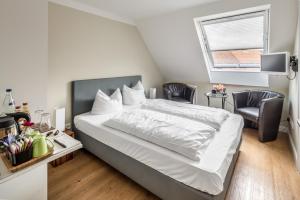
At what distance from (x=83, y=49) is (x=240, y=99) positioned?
3345mm

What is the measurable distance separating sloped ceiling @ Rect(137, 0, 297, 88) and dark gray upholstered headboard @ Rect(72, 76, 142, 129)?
151 cm

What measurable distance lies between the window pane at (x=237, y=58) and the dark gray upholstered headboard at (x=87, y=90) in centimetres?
256

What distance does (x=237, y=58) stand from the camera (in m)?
4.02

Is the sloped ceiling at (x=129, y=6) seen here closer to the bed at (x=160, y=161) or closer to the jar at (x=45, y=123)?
the bed at (x=160, y=161)

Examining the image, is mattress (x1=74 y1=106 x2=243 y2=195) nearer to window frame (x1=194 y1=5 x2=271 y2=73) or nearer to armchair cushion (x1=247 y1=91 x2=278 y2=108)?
armchair cushion (x1=247 y1=91 x2=278 y2=108)

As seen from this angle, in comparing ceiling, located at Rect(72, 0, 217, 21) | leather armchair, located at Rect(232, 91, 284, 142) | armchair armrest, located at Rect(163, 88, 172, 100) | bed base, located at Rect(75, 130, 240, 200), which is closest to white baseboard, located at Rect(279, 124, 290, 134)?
leather armchair, located at Rect(232, 91, 284, 142)

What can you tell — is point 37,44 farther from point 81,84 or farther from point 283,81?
point 283,81

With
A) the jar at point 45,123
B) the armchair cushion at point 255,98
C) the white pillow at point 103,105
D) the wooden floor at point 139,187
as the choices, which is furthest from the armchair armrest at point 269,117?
the jar at point 45,123

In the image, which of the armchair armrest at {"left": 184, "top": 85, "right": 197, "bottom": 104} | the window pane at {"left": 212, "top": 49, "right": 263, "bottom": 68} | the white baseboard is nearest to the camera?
the white baseboard

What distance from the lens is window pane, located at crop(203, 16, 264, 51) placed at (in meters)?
3.26

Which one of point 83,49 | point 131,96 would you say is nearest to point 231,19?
point 131,96

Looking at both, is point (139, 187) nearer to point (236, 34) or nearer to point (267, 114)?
point (267, 114)

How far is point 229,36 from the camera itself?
3680 millimetres

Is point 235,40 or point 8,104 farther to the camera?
point 235,40
